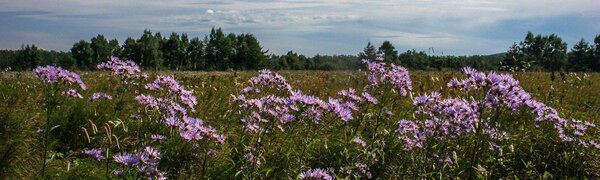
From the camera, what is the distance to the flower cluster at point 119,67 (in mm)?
5666

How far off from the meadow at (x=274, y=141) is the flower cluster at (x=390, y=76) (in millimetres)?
53

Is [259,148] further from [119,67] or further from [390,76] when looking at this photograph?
[119,67]

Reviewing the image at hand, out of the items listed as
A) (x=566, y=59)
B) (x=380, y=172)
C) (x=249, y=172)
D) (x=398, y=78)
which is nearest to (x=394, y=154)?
(x=380, y=172)

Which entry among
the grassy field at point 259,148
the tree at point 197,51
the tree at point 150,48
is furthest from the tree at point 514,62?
the tree at point 197,51

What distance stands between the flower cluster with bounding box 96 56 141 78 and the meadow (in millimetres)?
396

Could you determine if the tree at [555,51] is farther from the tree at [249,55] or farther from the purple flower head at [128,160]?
the purple flower head at [128,160]

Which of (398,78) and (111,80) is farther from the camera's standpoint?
(111,80)

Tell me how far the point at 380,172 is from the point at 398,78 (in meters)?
1.12

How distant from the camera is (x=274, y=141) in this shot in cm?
547

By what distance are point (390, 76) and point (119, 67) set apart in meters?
3.23

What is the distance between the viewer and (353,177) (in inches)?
191

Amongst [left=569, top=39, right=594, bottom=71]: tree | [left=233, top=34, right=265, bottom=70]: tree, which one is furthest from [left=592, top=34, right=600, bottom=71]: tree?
[left=233, top=34, right=265, bottom=70]: tree

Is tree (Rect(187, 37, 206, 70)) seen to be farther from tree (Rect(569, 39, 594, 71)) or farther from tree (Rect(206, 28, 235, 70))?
tree (Rect(569, 39, 594, 71))

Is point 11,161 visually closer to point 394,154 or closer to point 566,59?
point 394,154
